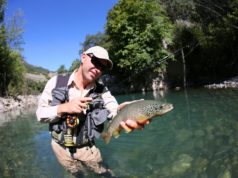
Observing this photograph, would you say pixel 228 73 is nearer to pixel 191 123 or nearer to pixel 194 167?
pixel 191 123

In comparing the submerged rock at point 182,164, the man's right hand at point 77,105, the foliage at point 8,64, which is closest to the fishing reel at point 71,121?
the man's right hand at point 77,105

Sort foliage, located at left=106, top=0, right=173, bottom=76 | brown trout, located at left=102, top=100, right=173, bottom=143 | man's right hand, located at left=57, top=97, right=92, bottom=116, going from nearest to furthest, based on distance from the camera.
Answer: brown trout, located at left=102, top=100, right=173, bottom=143 < man's right hand, located at left=57, top=97, right=92, bottom=116 < foliage, located at left=106, top=0, right=173, bottom=76

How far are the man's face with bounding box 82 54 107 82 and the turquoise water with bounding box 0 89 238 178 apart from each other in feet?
6.72

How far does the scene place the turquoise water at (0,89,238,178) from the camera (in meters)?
5.97

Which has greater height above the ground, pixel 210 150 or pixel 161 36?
pixel 161 36

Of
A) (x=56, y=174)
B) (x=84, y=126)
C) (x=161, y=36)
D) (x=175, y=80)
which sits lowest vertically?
(x=56, y=174)

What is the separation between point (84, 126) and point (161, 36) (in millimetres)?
32591

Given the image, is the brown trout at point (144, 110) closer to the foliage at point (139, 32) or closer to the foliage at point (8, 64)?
the foliage at point (139, 32)

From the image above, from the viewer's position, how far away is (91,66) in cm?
409

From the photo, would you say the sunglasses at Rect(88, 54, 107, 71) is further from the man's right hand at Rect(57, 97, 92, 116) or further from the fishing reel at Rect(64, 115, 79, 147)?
the fishing reel at Rect(64, 115, 79, 147)

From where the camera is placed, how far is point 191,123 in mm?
10609

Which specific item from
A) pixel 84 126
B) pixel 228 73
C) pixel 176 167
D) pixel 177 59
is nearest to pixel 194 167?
pixel 176 167

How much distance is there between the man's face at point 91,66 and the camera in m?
4.08

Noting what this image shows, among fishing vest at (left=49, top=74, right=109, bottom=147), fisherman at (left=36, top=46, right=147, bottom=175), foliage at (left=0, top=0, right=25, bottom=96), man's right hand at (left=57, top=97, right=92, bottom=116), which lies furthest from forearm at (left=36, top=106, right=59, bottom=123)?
foliage at (left=0, top=0, right=25, bottom=96)
